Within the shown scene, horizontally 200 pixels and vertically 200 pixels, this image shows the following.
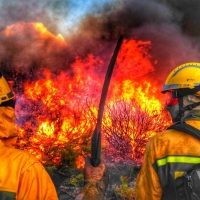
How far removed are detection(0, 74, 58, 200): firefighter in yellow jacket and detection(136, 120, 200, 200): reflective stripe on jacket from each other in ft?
2.36

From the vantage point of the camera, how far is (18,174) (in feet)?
6.92

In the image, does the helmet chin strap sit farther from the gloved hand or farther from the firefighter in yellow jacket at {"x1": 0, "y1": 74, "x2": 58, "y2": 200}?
the firefighter in yellow jacket at {"x1": 0, "y1": 74, "x2": 58, "y2": 200}

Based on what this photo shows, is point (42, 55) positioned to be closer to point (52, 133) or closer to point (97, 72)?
point (97, 72)

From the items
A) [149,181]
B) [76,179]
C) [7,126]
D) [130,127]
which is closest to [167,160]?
[149,181]

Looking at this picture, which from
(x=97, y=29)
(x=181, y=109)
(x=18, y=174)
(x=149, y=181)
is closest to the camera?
(x=18, y=174)

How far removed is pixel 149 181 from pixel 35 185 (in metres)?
0.85

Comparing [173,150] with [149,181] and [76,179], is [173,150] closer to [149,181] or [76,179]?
[149,181]

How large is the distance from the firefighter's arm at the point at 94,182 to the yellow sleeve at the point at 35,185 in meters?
0.56

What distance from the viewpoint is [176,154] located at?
2.39 meters

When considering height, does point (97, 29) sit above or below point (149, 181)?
above

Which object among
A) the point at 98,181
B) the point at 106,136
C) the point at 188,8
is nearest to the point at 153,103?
the point at 106,136

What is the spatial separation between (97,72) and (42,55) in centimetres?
302

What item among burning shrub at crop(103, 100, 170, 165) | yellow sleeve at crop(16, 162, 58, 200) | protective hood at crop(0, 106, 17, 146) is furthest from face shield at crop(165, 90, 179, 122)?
burning shrub at crop(103, 100, 170, 165)

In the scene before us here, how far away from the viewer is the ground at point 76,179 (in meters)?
10.4
